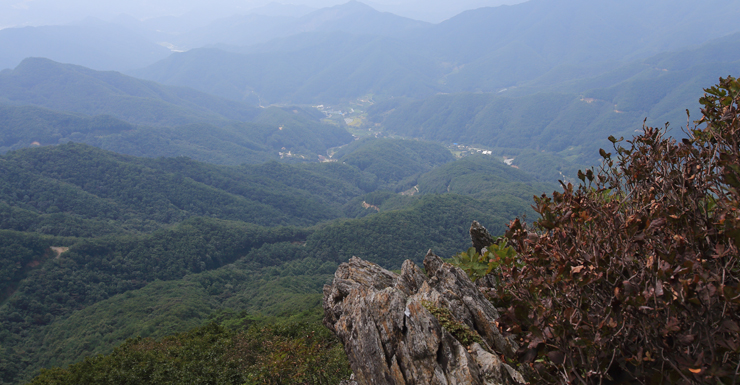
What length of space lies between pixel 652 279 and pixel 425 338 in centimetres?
529

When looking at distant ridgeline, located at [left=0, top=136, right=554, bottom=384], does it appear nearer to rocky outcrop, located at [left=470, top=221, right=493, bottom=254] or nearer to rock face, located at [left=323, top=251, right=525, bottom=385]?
rocky outcrop, located at [left=470, top=221, right=493, bottom=254]

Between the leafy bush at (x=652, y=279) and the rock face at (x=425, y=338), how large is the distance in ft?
6.64

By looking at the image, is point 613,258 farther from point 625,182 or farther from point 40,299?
point 40,299

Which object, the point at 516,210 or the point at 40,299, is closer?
the point at 40,299

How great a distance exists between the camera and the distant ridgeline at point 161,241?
7438 cm

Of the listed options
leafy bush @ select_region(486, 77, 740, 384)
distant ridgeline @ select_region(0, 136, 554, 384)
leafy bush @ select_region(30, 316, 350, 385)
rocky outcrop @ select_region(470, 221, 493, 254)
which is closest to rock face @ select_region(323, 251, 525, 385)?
leafy bush @ select_region(486, 77, 740, 384)

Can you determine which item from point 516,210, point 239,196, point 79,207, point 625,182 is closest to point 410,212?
point 516,210

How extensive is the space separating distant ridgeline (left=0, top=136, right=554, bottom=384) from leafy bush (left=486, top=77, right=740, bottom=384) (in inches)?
2249

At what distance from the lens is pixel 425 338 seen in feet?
29.6

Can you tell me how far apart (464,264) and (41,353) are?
86.0 meters

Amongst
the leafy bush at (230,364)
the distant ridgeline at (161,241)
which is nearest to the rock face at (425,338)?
the leafy bush at (230,364)

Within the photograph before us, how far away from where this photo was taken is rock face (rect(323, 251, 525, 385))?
8391mm

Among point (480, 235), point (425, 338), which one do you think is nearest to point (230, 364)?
point (480, 235)

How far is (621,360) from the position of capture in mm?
5270
